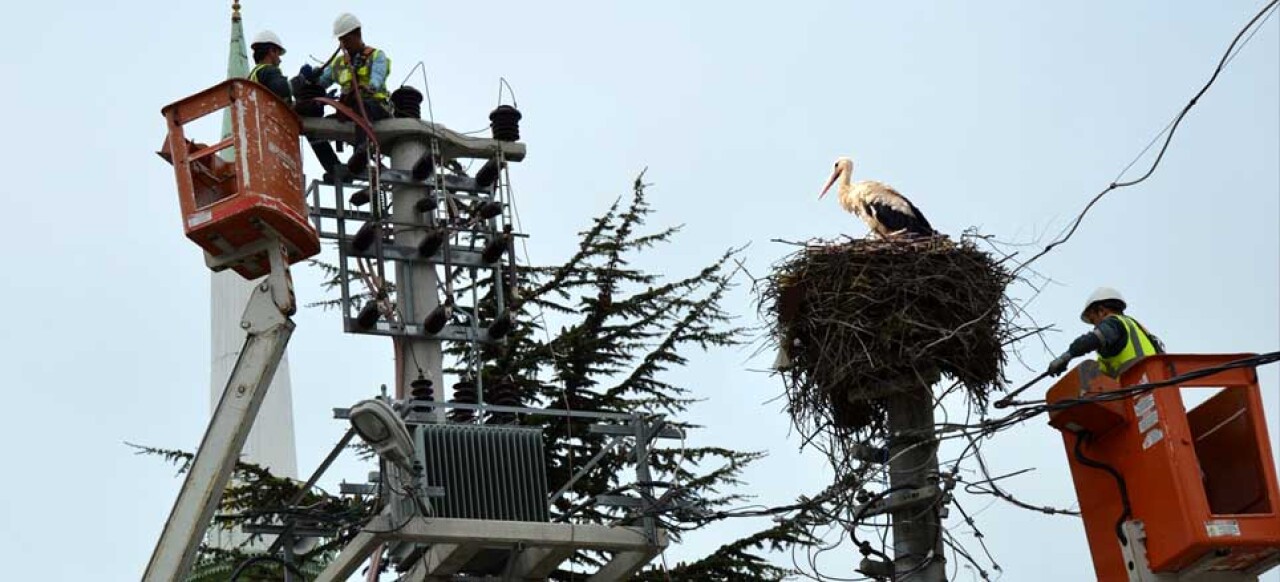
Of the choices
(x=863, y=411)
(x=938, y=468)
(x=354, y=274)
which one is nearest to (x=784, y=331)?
(x=863, y=411)

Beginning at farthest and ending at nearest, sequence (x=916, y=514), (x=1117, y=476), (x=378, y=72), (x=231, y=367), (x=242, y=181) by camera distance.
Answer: (x=231, y=367) → (x=378, y=72) → (x=242, y=181) → (x=916, y=514) → (x=1117, y=476)

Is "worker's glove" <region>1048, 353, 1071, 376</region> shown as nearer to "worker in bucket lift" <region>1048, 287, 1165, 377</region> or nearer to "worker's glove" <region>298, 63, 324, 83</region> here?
"worker in bucket lift" <region>1048, 287, 1165, 377</region>

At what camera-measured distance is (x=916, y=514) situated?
14.7m

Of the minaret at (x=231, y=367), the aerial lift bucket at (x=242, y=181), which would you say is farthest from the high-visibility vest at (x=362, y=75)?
the minaret at (x=231, y=367)

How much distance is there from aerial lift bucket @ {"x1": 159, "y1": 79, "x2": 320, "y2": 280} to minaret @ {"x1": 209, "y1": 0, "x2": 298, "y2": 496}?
15822mm

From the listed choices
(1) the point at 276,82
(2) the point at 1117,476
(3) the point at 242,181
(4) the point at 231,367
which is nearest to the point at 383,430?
(3) the point at 242,181

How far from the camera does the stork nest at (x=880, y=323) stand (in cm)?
1581

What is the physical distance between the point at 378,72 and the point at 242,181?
2.49 meters

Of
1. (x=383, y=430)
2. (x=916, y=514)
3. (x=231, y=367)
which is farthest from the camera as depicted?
(x=231, y=367)

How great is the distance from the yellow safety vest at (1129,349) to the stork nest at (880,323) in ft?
6.26

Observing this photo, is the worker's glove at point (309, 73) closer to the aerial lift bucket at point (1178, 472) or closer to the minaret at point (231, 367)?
the aerial lift bucket at point (1178, 472)

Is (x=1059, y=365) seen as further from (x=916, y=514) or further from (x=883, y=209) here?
(x=883, y=209)

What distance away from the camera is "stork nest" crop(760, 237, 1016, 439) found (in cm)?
1581

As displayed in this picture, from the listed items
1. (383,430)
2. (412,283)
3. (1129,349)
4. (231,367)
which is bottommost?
(1129,349)
